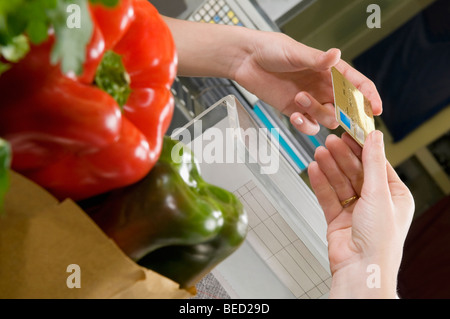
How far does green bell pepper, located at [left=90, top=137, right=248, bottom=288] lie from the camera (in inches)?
22.7

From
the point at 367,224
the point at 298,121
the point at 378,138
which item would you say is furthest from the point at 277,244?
the point at 298,121

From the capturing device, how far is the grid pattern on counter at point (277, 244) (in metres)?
0.97

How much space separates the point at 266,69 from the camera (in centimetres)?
131

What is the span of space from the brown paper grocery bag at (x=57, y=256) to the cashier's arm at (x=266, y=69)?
31.0 inches

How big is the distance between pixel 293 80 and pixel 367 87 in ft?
0.58

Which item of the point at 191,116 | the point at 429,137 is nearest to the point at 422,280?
the point at 429,137

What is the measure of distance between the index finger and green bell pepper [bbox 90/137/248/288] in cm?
67

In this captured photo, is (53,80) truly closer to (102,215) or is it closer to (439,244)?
(102,215)

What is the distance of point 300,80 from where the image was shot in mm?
1330
